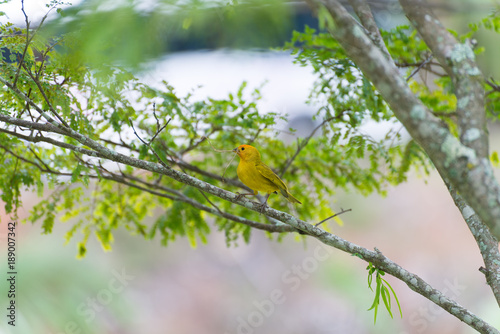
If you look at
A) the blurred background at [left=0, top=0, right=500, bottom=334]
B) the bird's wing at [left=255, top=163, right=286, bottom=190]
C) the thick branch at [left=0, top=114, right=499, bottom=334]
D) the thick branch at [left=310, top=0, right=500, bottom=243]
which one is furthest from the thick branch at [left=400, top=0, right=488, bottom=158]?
the blurred background at [left=0, top=0, right=500, bottom=334]

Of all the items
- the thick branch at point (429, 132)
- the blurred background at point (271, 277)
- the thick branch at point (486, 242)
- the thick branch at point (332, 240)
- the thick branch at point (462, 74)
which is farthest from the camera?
the blurred background at point (271, 277)

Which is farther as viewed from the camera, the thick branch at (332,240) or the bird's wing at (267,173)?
the bird's wing at (267,173)

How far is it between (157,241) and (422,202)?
469 centimetres

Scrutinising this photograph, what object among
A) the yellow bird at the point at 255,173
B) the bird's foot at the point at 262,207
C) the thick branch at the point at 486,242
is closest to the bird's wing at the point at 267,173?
the yellow bird at the point at 255,173

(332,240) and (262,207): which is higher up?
(262,207)

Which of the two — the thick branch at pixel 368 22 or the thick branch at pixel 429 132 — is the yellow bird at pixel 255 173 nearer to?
the thick branch at pixel 368 22

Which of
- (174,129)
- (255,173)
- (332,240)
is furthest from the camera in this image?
(174,129)

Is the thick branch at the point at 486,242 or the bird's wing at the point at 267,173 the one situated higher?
the bird's wing at the point at 267,173

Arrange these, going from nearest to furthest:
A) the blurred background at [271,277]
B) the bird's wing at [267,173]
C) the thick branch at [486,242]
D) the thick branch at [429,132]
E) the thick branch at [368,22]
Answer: the thick branch at [429,132], the thick branch at [368,22], the thick branch at [486,242], the bird's wing at [267,173], the blurred background at [271,277]

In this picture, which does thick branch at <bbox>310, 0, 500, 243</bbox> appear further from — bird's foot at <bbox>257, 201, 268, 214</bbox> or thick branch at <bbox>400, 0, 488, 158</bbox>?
bird's foot at <bbox>257, 201, 268, 214</bbox>

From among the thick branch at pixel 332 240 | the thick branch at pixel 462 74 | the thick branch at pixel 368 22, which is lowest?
the thick branch at pixel 332 240

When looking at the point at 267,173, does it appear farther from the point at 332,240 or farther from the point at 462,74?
the point at 462,74

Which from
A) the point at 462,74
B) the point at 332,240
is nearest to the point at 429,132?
the point at 462,74

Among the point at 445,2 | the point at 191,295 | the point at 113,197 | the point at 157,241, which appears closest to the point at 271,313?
the point at 191,295
